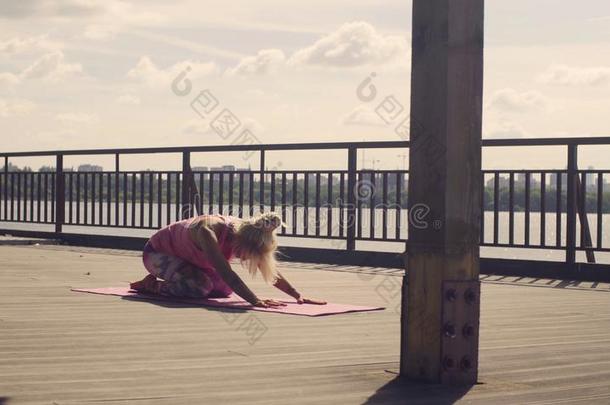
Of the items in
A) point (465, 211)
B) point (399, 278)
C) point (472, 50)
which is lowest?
point (399, 278)

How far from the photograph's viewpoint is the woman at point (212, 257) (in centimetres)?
681

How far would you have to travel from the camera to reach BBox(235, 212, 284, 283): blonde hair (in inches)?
268

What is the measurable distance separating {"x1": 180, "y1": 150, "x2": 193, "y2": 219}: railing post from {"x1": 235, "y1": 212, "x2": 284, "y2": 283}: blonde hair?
5624mm

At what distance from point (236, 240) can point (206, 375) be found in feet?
9.42

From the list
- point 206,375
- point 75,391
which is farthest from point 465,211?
point 75,391

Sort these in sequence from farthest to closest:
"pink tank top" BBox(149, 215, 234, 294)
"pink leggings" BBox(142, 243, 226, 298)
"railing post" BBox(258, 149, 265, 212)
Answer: "railing post" BBox(258, 149, 265, 212) → "pink leggings" BBox(142, 243, 226, 298) → "pink tank top" BBox(149, 215, 234, 294)

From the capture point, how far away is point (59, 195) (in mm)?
13898

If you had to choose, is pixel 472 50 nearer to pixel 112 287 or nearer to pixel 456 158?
pixel 456 158

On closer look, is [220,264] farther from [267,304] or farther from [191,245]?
[191,245]

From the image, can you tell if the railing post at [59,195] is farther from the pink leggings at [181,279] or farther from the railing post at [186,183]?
the pink leggings at [181,279]

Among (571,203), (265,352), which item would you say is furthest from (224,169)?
(265,352)

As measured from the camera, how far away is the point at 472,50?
4.09 m

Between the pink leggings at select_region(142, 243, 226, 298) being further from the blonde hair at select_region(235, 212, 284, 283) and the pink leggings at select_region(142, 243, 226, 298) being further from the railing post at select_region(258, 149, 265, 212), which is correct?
the railing post at select_region(258, 149, 265, 212)

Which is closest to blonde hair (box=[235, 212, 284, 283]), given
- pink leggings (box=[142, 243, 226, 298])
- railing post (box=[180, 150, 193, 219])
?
pink leggings (box=[142, 243, 226, 298])
